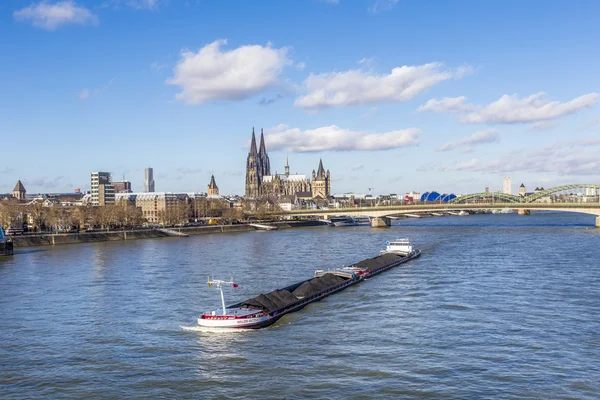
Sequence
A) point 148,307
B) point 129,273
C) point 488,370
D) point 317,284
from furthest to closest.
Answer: point 129,273
point 317,284
point 148,307
point 488,370

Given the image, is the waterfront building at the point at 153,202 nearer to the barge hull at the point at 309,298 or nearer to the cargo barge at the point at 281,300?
the barge hull at the point at 309,298

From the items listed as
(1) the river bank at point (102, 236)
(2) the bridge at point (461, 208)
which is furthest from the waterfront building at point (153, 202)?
(1) the river bank at point (102, 236)

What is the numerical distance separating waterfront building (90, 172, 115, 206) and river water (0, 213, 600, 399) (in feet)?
448

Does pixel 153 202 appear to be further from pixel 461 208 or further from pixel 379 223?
pixel 461 208

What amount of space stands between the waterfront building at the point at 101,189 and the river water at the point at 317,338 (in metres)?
136

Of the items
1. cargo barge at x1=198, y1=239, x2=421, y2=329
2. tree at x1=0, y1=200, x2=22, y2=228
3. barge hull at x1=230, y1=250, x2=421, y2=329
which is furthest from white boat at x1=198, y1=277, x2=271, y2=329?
tree at x1=0, y1=200, x2=22, y2=228

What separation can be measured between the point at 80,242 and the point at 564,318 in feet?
230

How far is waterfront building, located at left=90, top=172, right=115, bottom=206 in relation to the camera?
181 meters

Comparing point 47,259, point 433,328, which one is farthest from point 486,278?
point 47,259

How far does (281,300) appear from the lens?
31938 mm

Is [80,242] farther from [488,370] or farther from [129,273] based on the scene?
[488,370]

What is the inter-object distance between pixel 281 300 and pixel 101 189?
523ft

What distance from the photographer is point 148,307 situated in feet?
108

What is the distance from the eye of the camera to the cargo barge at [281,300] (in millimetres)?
27656
